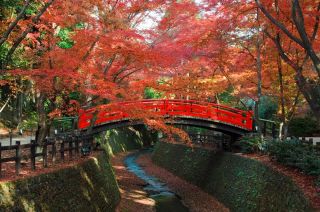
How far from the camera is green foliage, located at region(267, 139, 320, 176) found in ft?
39.1

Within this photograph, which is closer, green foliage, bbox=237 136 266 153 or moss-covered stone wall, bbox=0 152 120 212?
moss-covered stone wall, bbox=0 152 120 212

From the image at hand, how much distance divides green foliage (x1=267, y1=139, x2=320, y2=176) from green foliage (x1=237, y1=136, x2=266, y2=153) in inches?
82.2

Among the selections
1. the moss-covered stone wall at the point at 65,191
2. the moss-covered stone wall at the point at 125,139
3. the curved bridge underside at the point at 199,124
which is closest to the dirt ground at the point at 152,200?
the moss-covered stone wall at the point at 65,191

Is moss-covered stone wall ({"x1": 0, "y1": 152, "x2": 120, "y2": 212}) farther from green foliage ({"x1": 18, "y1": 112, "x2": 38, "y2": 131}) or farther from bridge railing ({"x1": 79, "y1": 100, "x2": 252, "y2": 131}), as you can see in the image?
green foliage ({"x1": 18, "y1": 112, "x2": 38, "y2": 131})

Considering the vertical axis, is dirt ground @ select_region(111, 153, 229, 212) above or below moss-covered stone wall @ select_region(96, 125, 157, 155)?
below

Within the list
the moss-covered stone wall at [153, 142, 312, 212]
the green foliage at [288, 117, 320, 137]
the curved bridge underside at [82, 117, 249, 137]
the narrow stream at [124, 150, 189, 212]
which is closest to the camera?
the moss-covered stone wall at [153, 142, 312, 212]

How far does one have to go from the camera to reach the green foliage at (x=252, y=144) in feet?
59.6

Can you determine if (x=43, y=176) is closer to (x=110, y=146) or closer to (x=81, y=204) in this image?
(x=81, y=204)

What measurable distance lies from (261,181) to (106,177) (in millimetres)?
7706

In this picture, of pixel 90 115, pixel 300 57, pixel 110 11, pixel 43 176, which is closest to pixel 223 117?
pixel 300 57

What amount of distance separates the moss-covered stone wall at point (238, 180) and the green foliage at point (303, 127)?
7691 millimetres

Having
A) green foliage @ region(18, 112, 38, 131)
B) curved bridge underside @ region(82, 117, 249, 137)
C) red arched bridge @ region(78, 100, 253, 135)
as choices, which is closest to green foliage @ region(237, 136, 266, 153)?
curved bridge underside @ region(82, 117, 249, 137)

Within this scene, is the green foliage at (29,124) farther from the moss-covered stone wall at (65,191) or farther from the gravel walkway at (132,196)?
the moss-covered stone wall at (65,191)

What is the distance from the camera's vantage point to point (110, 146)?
3969 centimetres
